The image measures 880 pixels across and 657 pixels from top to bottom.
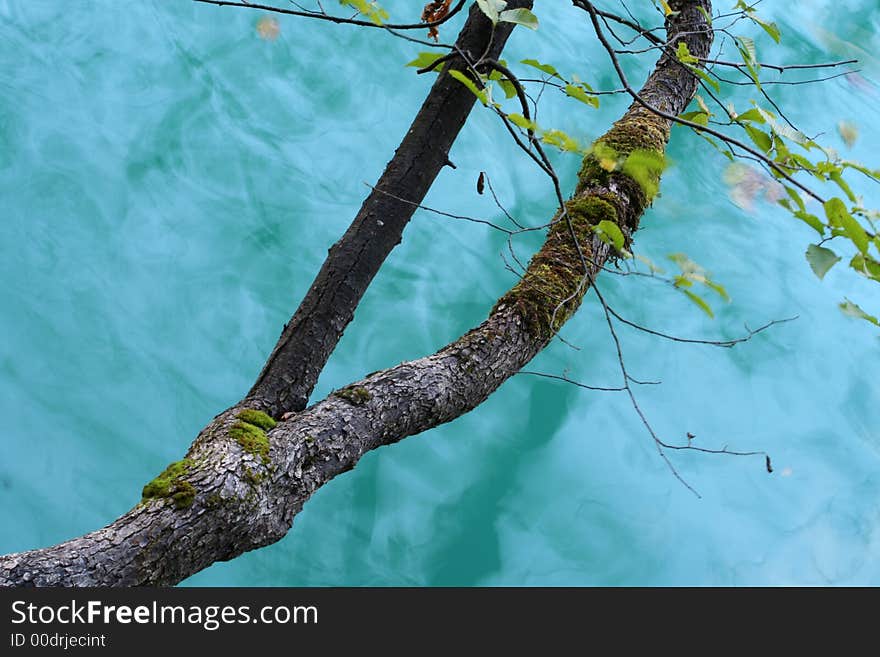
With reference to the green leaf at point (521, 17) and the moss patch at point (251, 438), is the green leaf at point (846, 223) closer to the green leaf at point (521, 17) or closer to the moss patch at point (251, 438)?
the green leaf at point (521, 17)

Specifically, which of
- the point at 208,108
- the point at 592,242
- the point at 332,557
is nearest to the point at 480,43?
the point at 592,242

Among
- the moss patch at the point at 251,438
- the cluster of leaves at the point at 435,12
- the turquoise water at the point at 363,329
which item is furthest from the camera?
the turquoise water at the point at 363,329

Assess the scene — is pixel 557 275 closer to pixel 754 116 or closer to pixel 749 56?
Result: pixel 749 56

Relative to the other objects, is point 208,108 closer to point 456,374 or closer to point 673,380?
point 673,380

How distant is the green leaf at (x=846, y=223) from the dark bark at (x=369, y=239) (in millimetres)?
914

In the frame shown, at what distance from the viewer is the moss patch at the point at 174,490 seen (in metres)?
1.30

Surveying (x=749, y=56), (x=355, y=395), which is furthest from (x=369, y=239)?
(x=749, y=56)

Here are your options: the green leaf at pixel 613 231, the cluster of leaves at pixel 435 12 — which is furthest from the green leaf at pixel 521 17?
the cluster of leaves at pixel 435 12

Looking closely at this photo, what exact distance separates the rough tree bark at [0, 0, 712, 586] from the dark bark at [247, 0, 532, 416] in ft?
0.38

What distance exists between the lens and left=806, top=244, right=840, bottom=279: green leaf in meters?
0.99

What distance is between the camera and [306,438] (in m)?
1.52

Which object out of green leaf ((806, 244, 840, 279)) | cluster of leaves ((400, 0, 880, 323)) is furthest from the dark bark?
green leaf ((806, 244, 840, 279))

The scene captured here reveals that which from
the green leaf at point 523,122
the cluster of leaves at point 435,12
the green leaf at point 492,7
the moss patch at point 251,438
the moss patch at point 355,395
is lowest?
the moss patch at point 251,438

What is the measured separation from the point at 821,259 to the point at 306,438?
0.91 metres
